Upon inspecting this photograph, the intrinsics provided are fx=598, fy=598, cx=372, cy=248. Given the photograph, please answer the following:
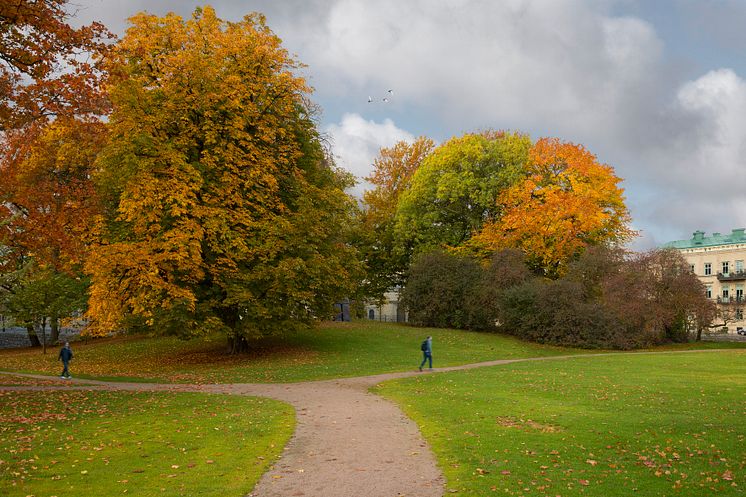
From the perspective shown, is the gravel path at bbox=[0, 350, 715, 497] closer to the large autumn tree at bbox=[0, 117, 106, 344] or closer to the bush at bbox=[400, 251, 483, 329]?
the large autumn tree at bbox=[0, 117, 106, 344]

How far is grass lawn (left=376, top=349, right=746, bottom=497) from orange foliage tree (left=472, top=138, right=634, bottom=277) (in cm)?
2239

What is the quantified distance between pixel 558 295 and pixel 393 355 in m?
14.4

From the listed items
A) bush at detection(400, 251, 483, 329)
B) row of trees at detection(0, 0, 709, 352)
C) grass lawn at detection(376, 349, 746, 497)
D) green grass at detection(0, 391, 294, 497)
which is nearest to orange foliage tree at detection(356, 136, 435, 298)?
bush at detection(400, 251, 483, 329)

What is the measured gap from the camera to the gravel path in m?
9.38

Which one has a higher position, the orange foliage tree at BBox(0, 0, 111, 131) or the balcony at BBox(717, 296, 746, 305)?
the orange foliage tree at BBox(0, 0, 111, 131)

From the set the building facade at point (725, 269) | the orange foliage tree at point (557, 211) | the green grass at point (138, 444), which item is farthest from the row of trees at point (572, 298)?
the building facade at point (725, 269)

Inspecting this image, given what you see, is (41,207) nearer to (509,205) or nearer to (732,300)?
(509,205)

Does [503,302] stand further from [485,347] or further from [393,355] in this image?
[393,355]

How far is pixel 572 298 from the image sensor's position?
1646 inches

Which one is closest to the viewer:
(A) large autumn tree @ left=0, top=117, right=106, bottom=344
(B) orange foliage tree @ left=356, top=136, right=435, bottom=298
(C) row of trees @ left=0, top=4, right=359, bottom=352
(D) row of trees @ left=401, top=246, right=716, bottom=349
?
(A) large autumn tree @ left=0, top=117, right=106, bottom=344

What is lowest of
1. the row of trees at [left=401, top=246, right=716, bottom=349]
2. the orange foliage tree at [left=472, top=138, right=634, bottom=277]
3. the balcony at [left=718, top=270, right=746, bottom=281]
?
the row of trees at [left=401, top=246, right=716, bottom=349]

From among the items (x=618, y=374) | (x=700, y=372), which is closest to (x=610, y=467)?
(x=618, y=374)

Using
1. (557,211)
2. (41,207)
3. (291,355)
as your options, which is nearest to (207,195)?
(41,207)

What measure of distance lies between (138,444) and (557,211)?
3961cm
